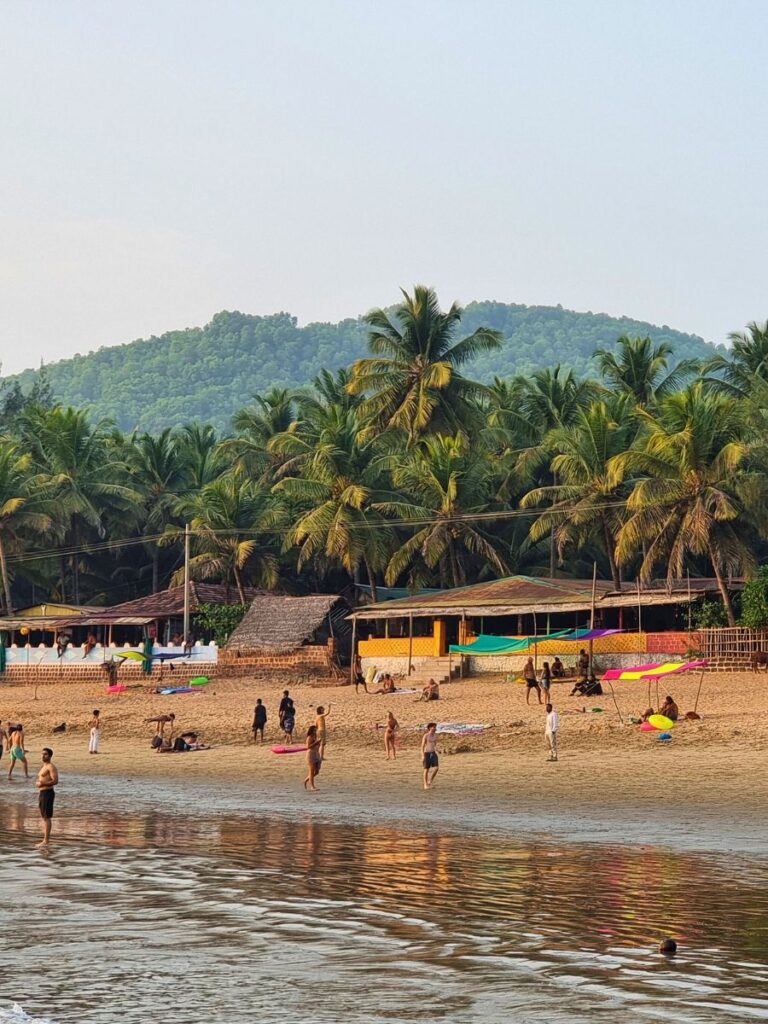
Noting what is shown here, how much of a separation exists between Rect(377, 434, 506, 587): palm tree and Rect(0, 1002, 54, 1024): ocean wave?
47.7m

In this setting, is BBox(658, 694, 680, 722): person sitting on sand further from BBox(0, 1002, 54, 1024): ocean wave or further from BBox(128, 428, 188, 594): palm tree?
BBox(128, 428, 188, 594): palm tree

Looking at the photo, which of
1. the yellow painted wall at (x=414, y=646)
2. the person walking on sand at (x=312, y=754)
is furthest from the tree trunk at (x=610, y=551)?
the person walking on sand at (x=312, y=754)

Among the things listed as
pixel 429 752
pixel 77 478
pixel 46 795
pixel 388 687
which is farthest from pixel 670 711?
pixel 77 478

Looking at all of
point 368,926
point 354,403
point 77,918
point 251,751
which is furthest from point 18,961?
point 354,403

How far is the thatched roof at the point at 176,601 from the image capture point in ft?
197

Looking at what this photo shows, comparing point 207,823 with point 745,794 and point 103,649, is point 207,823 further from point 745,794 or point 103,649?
point 103,649

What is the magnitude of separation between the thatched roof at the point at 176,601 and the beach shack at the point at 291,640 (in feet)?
14.9

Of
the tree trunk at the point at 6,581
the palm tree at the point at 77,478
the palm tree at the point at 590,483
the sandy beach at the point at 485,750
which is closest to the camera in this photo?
the sandy beach at the point at 485,750

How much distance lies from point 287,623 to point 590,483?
13.6m

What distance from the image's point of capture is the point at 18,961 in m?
12.6

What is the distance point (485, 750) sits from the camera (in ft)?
104

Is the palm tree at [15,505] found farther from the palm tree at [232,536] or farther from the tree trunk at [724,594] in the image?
the tree trunk at [724,594]

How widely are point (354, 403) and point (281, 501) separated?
8281mm

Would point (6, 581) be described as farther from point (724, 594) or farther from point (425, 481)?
point (724, 594)
